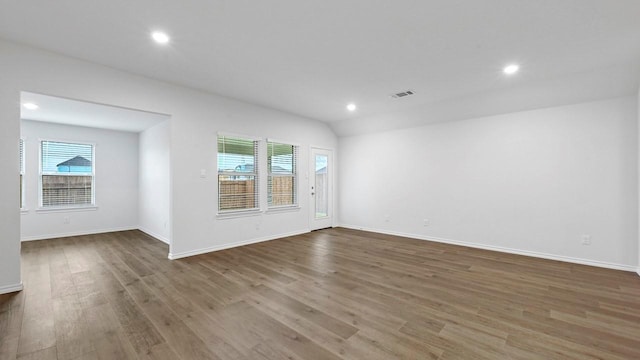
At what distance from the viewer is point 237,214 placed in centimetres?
508

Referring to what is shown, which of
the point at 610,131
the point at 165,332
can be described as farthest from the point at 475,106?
the point at 165,332

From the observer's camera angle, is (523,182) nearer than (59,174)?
Yes

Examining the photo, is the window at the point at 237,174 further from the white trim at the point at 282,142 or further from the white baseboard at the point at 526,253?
the white baseboard at the point at 526,253

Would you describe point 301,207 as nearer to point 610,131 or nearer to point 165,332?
point 165,332

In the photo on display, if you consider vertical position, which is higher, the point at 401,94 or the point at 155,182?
the point at 401,94

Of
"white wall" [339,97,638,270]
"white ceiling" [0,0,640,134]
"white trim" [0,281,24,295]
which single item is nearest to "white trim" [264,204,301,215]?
"white wall" [339,97,638,270]

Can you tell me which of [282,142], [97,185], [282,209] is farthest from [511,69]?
[97,185]

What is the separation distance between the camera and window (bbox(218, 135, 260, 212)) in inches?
195

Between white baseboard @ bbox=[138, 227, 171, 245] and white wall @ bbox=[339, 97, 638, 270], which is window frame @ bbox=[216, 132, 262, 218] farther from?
white wall @ bbox=[339, 97, 638, 270]

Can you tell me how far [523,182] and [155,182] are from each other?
23.5 ft

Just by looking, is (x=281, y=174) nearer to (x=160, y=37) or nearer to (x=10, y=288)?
(x=160, y=37)

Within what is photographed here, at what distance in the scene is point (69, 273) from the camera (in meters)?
3.61

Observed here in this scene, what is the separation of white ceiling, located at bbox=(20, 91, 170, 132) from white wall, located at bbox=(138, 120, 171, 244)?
0.31m

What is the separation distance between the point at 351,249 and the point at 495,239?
261 centimetres
